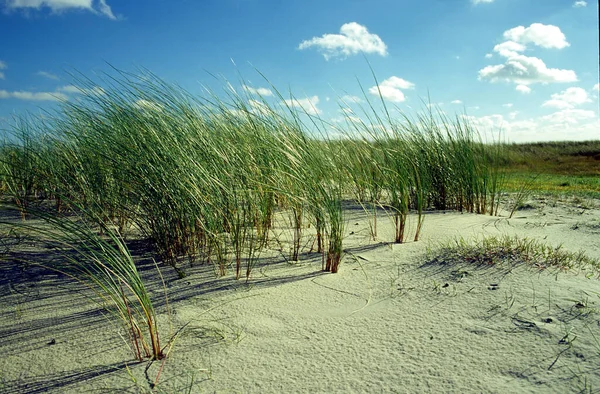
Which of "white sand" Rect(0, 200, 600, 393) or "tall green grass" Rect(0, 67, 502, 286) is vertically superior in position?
"tall green grass" Rect(0, 67, 502, 286)

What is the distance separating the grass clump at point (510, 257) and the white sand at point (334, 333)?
0.09m

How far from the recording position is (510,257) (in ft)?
7.82

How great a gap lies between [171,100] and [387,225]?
184cm

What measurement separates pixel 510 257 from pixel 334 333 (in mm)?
1235

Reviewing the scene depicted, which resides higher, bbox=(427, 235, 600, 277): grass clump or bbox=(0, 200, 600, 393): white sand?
bbox=(427, 235, 600, 277): grass clump

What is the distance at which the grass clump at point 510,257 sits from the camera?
90.9 inches

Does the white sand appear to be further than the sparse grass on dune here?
No

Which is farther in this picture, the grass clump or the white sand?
the grass clump

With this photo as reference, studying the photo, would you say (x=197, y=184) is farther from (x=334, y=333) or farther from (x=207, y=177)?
(x=334, y=333)

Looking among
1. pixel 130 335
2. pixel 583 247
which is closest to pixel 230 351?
pixel 130 335

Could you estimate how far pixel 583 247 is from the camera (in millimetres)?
2955

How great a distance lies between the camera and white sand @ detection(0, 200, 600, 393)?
144cm

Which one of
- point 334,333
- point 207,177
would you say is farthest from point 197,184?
point 334,333

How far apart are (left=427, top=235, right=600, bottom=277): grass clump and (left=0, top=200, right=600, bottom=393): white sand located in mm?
86
